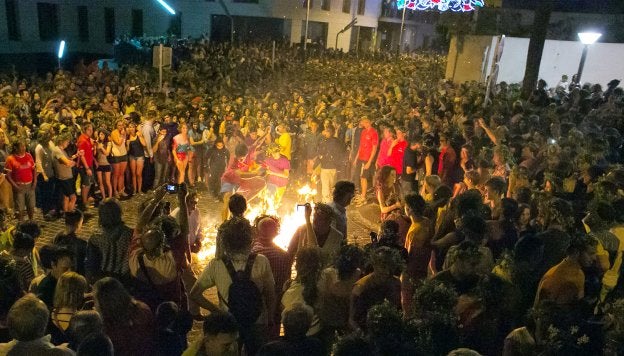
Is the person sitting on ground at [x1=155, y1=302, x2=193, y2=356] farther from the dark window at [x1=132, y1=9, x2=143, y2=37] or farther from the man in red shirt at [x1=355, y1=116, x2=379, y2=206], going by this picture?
the dark window at [x1=132, y1=9, x2=143, y2=37]

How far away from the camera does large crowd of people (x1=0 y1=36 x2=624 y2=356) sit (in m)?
3.26

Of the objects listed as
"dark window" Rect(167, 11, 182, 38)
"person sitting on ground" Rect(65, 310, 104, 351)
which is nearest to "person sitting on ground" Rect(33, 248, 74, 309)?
"person sitting on ground" Rect(65, 310, 104, 351)

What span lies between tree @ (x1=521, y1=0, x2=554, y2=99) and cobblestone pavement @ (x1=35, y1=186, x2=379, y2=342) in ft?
28.5

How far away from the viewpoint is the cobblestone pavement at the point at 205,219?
8258 millimetres

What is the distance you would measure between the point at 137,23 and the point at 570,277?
36.2 metres

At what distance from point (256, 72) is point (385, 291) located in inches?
662

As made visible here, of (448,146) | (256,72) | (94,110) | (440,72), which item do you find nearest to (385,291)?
(448,146)

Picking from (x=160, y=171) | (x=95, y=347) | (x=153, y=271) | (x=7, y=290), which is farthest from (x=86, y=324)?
(x=160, y=171)

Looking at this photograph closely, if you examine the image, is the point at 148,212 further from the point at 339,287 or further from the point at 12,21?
the point at 12,21

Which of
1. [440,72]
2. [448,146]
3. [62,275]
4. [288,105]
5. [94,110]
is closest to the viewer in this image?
[62,275]

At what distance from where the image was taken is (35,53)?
2991 centimetres

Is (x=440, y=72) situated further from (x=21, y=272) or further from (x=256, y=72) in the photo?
(x=21, y=272)

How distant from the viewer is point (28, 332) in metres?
2.98

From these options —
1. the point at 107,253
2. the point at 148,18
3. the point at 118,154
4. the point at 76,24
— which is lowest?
the point at 118,154
